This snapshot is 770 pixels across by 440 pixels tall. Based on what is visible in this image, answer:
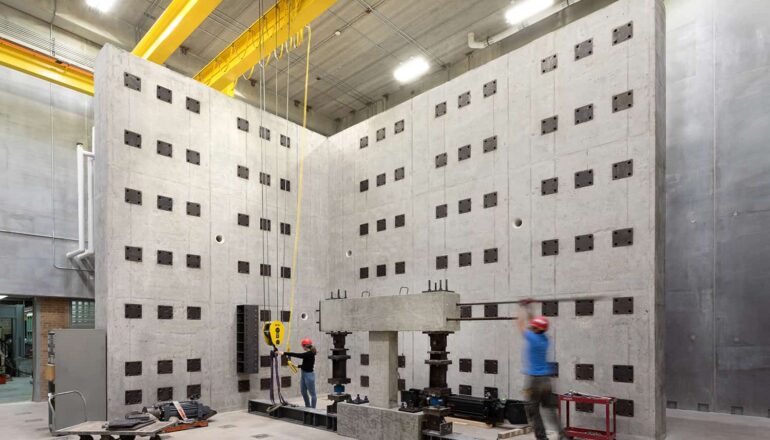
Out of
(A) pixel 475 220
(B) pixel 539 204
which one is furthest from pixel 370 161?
(B) pixel 539 204

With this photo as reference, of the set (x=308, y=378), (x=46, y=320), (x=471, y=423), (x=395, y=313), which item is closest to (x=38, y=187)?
(x=46, y=320)

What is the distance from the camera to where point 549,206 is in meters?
10.4

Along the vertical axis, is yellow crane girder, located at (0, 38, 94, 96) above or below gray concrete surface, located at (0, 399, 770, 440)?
above

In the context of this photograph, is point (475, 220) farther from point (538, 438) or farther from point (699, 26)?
point (699, 26)

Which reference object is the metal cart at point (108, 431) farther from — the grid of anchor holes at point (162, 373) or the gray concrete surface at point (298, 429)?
the grid of anchor holes at point (162, 373)

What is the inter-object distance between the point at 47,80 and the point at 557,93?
1388 centimetres

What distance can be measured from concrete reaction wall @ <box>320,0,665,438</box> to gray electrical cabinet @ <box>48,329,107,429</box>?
583 centimetres

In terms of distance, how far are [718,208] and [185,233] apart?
501 inches

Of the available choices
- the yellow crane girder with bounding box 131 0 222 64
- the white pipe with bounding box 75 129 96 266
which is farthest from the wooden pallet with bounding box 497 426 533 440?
the white pipe with bounding box 75 129 96 266

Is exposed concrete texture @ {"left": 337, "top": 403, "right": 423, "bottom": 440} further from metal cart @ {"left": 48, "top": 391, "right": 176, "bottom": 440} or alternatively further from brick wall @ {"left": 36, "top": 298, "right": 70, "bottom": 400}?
brick wall @ {"left": 36, "top": 298, "right": 70, "bottom": 400}

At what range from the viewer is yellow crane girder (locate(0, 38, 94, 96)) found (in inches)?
514

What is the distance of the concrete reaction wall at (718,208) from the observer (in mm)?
10844

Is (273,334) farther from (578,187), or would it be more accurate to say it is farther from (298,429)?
(578,187)

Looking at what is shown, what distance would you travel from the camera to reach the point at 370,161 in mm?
14633
